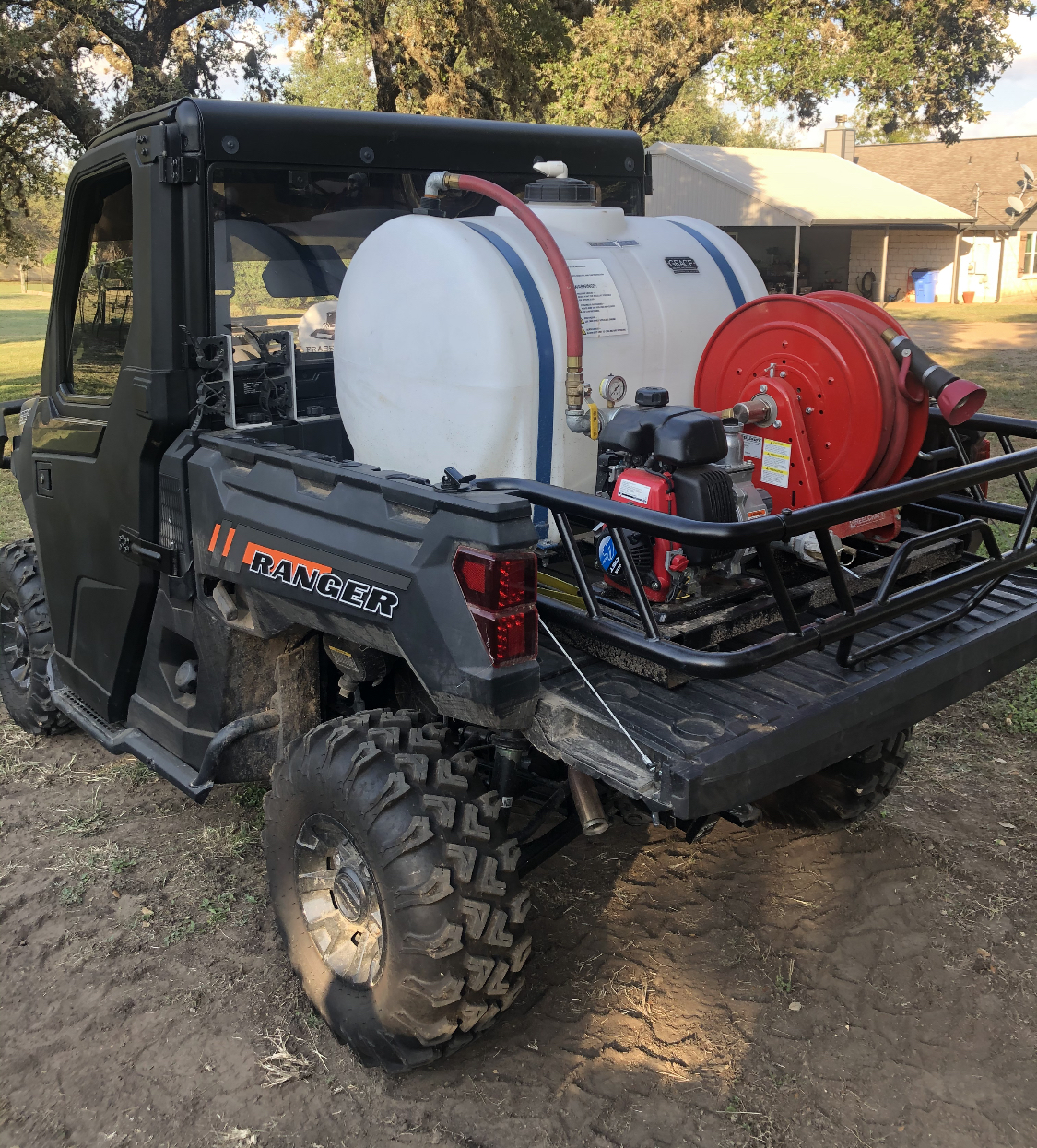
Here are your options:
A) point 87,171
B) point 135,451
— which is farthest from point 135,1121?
point 87,171

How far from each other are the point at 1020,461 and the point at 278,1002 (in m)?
2.48

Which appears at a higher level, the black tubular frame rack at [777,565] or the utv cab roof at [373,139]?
the utv cab roof at [373,139]

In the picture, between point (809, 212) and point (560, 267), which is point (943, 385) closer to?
point (560, 267)

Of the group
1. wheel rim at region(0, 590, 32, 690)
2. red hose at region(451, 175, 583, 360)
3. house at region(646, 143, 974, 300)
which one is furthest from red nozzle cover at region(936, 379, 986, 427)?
house at region(646, 143, 974, 300)

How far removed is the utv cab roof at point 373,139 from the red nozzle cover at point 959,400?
189cm

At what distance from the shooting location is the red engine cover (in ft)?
8.72

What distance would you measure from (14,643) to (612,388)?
10.2 ft

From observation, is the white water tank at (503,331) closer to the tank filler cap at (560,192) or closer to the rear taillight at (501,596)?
the tank filler cap at (560,192)

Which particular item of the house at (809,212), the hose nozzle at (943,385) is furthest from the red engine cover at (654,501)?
the house at (809,212)

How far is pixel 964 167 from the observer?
39.6 m

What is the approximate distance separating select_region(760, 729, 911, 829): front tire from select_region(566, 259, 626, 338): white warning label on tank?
1.60 meters

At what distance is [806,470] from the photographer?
2.96 metres

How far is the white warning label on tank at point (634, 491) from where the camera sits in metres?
2.66

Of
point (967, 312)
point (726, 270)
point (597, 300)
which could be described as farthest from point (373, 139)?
point (967, 312)
